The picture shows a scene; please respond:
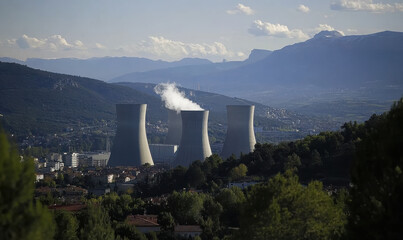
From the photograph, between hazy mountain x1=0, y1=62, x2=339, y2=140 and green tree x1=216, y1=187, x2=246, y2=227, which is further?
hazy mountain x1=0, y1=62, x2=339, y2=140

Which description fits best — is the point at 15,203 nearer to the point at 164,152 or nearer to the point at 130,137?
the point at 130,137

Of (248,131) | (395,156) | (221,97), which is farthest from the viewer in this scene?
(221,97)

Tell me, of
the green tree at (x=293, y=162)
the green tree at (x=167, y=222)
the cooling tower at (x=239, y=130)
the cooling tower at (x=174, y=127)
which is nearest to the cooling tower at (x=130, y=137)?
the cooling tower at (x=239, y=130)

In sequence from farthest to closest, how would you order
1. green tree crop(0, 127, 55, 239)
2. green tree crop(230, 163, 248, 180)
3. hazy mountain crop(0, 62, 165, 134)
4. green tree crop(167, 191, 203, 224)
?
hazy mountain crop(0, 62, 165, 134) < green tree crop(230, 163, 248, 180) < green tree crop(167, 191, 203, 224) < green tree crop(0, 127, 55, 239)

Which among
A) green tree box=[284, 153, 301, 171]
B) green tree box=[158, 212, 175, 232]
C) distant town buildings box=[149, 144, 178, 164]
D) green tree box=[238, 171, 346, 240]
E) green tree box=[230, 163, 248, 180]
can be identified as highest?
green tree box=[238, 171, 346, 240]

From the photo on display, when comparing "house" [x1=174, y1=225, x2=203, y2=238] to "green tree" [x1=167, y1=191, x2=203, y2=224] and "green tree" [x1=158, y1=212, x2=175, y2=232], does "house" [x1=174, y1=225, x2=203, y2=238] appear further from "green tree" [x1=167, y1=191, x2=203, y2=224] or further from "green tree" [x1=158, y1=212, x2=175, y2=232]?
"green tree" [x1=167, y1=191, x2=203, y2=224]

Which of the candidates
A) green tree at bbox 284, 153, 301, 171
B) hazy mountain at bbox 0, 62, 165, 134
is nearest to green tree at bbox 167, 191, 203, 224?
green tree at bbox 284, 153, 301, 171

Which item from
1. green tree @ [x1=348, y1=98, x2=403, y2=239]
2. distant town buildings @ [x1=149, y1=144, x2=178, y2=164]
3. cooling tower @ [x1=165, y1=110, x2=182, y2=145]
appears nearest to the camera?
green tree @ [x1=348, y1=98, x2=403, y2=239]

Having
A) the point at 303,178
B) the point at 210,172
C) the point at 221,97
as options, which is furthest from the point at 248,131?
the point at 221,97

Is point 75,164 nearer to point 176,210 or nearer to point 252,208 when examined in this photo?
point 176,210
